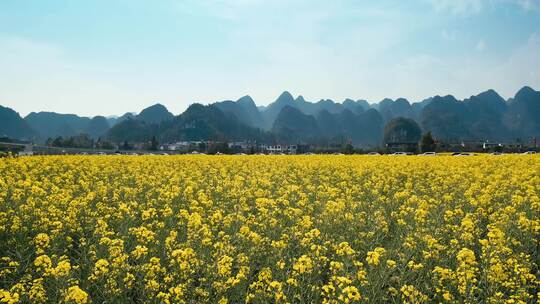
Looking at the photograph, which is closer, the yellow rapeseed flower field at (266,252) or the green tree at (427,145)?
the yellow rapeseed flower field at (266,252)

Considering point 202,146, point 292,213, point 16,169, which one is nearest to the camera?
point 292,213

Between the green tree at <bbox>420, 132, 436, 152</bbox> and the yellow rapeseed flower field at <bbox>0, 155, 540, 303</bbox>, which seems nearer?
the yellow rapeseed flower field at <bbox>0, 155, 540, 303</bbox>

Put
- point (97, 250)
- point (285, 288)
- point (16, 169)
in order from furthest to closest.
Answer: point (16, 169) < point (97, 250) < point (285, 288)

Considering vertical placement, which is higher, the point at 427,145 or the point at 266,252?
the point at 427,145

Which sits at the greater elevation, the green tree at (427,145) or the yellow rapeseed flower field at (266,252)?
the green tree at (427,145)

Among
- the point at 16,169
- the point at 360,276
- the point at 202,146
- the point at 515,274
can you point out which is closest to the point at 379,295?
the point at 360,276

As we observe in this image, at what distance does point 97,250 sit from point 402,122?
668ft

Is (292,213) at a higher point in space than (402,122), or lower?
lower

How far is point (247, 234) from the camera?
6.92 metres

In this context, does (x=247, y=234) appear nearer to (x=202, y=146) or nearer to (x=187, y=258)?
(x=187, y=258)

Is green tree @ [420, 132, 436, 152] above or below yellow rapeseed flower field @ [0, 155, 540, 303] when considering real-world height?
above

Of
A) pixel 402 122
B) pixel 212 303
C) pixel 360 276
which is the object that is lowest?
pixel 212 303

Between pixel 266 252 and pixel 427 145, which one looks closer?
pixel 266 252

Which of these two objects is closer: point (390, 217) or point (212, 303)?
point (212, 303)
